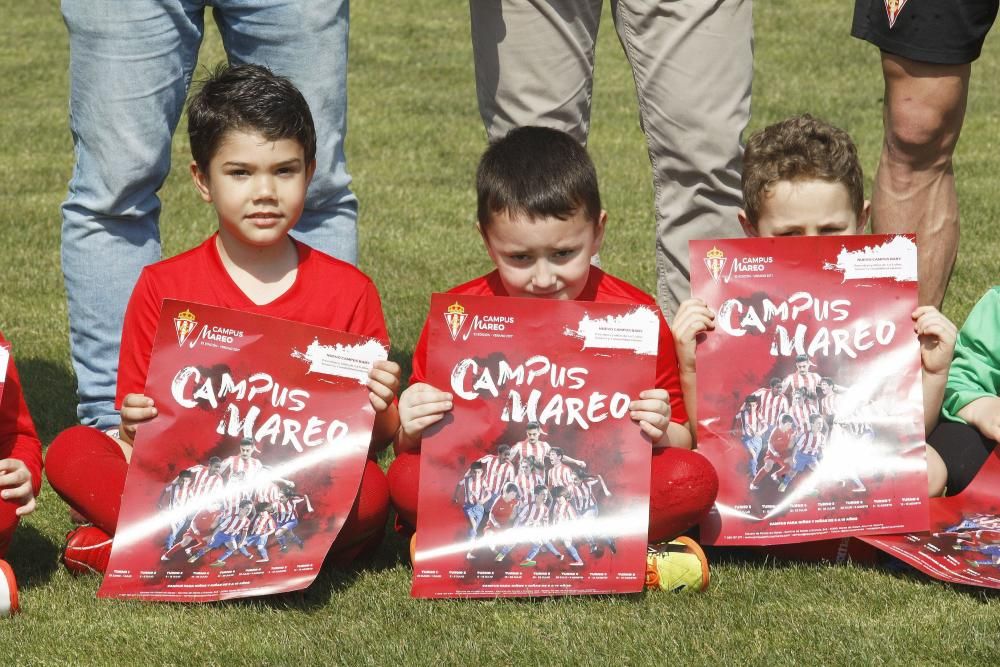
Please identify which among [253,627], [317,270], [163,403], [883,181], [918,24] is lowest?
[253,627]

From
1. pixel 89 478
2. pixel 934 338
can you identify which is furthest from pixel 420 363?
pixel 934 338

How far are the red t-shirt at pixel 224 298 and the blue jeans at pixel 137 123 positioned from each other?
0.38 metres

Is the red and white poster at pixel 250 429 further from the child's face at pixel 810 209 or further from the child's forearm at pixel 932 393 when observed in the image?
the child's forearm at pixel 932 393

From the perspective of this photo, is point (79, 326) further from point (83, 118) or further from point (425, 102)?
point (425, 102)

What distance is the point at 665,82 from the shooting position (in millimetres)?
3564

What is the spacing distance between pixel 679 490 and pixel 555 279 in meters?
0.51

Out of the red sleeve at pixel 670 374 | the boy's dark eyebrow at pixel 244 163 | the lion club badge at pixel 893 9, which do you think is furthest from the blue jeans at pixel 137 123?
the lion club badge at pixel 893 9

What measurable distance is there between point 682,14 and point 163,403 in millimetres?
1591

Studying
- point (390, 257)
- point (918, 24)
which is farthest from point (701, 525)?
point (390, 257)

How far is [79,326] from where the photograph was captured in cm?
355

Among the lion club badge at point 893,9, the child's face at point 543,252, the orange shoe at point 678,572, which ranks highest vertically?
the lion club badge at point 893,9

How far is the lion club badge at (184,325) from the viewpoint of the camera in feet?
9.38

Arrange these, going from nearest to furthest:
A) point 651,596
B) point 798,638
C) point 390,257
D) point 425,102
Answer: point 798,638, point 651,596, point 390,257, point 425,102

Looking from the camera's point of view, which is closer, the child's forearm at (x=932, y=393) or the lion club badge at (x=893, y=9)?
the child's forearm at (x=932, y=393)
